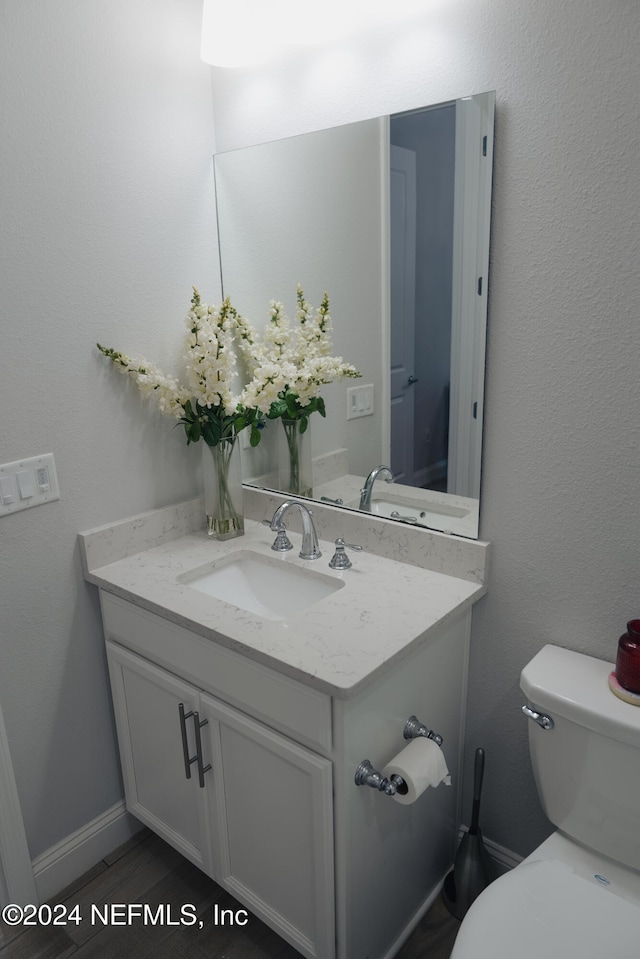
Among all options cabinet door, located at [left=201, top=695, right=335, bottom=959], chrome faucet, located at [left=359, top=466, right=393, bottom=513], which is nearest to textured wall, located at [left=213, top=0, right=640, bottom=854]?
chrome faucet, located at [left=359, top=466, right=393, bottom=513]

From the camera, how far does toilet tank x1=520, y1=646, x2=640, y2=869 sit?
1.24 metres

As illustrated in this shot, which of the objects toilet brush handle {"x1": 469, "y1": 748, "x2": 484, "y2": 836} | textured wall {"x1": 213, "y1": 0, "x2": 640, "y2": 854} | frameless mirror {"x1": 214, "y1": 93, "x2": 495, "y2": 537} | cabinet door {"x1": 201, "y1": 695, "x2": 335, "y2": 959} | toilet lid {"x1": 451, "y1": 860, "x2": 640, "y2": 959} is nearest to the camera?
toilet lid {"x1": 451, "y1": 860, "x2": 640, "y2": 959}

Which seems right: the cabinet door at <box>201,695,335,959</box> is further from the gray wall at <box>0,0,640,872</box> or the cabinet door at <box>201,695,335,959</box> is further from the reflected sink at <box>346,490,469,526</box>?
the reflected sink at <box>346,490,469,526</box>

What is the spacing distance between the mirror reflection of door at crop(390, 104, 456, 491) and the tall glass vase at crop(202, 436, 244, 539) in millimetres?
466

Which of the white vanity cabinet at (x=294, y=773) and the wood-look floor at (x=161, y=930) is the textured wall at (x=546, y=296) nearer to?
the white vanity cabinet at (x=294, y=773)

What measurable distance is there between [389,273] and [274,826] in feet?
4.14

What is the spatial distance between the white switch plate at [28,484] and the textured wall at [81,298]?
0.03 m

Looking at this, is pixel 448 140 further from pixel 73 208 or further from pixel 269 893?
pixel 269 893

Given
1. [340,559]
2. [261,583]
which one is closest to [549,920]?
[340,559]

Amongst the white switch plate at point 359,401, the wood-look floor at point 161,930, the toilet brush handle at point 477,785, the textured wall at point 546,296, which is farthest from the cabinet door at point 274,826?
the white switch plate at point 359,401

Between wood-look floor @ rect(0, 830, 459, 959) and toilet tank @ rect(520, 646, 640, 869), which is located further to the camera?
wood-look floor @ rect(0, 830, 459, 959)

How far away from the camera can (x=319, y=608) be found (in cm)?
147

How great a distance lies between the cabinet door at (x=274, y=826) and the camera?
1317 millimetres

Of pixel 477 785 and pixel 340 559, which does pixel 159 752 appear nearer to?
pixel 340 559
